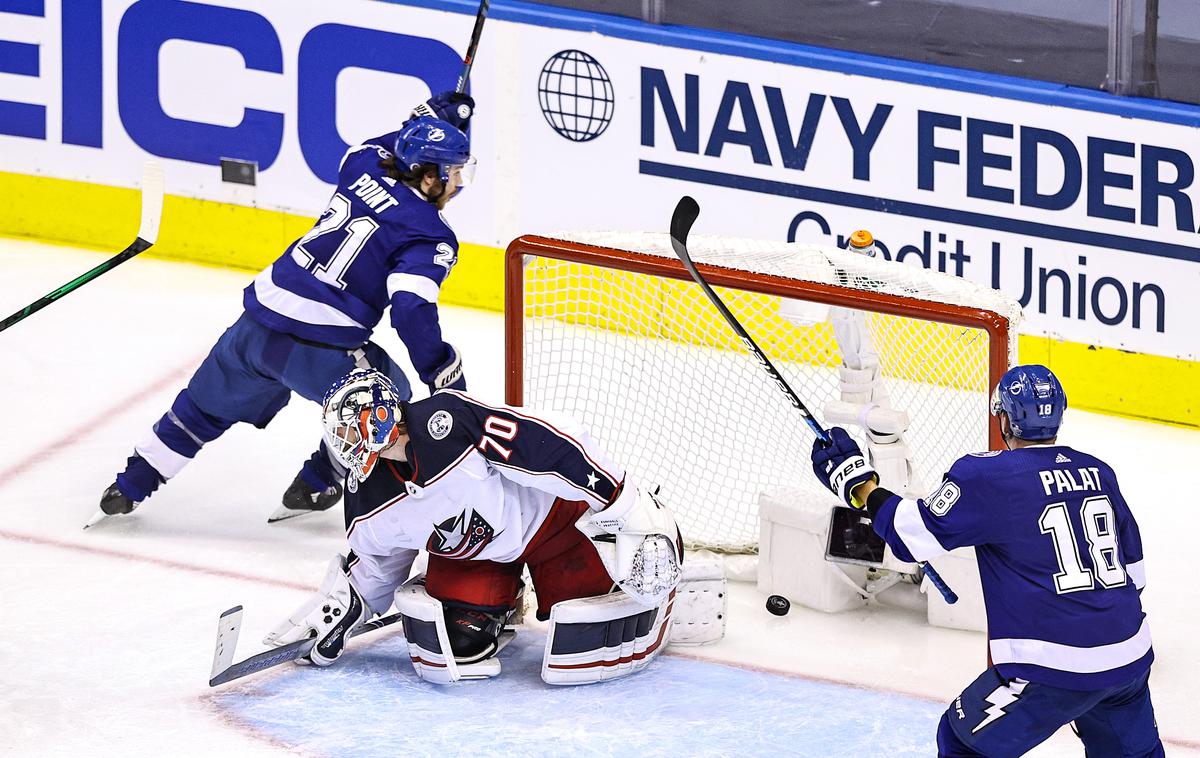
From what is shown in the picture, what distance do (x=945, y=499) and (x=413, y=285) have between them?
169cm

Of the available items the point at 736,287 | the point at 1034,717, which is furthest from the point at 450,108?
the point at 1034,717

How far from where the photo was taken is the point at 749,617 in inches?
193

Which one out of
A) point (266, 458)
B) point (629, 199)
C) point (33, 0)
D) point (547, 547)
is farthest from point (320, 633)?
point (33, 0)

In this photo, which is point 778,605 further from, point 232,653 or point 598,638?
point 232,653

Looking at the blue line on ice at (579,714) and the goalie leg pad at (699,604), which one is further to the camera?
Answer: the goalie leg pad at (699,604)

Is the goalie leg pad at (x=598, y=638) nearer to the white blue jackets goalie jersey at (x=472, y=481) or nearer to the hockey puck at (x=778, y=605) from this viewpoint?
the white blue jackets goalie jersey at (x=472, y=481)

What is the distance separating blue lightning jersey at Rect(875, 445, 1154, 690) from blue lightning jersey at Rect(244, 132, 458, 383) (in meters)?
1.70

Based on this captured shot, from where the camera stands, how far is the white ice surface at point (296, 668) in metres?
4.30

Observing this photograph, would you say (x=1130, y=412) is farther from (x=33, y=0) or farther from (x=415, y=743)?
(x=33, y=0)

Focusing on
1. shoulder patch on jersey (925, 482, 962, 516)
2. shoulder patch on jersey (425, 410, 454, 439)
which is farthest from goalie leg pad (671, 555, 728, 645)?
shoulder patch on jersey (925, 482, 962, 516)

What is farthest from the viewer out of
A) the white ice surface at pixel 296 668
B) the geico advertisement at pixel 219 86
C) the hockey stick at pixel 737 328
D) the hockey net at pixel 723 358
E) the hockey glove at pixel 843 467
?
the geico advertisement at pixel 219 86

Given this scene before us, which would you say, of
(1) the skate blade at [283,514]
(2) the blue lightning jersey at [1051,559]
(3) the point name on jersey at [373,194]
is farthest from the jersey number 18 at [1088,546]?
(1) the skate blade at [283,514]

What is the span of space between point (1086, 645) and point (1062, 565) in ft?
0.45

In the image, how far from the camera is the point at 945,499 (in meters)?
3.55
